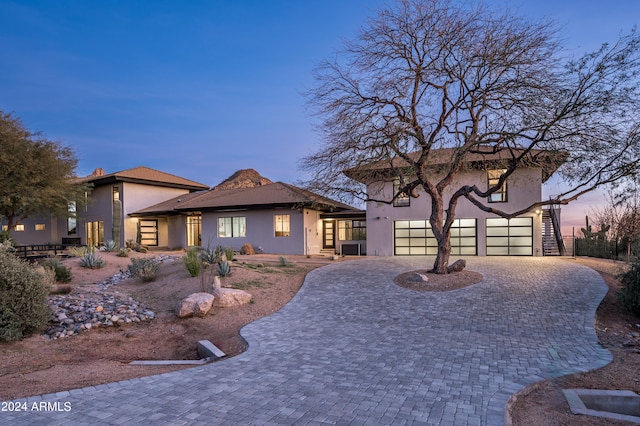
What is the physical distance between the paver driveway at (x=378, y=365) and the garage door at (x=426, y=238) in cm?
978

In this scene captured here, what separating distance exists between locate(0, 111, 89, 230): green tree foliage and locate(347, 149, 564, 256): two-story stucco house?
19.8 meters

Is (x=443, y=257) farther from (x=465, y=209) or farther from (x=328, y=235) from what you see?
(x=328, y=235)

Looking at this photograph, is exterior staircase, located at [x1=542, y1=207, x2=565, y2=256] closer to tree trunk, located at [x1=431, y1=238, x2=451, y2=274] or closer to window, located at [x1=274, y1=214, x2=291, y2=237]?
tree trunk, located at [x1=431, y1=238, x2=451, y2=274]

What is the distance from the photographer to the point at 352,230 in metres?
25.8

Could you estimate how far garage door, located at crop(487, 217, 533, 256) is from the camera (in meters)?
20.1

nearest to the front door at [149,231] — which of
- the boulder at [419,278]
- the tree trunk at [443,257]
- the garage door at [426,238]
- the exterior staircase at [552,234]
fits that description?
the garage door at [426,238]

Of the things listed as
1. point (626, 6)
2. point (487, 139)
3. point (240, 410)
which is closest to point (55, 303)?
point (240, 410)

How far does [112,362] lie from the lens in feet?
20.4

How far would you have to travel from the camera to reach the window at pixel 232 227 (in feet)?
79.9

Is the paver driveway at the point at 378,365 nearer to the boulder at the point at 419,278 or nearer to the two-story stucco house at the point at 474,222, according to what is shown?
the boulder at the point at 419,278

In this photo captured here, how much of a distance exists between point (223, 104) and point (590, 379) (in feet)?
105

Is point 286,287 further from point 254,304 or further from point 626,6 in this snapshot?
point 626,6

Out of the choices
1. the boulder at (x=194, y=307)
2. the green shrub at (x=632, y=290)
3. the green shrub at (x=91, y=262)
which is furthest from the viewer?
the green shrub at (x=91, y=262)

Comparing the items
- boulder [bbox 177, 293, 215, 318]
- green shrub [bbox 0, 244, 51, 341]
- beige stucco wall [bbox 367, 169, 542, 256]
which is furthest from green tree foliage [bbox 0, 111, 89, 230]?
beige stucco wall [bbox 367, 169, 542, 256]
